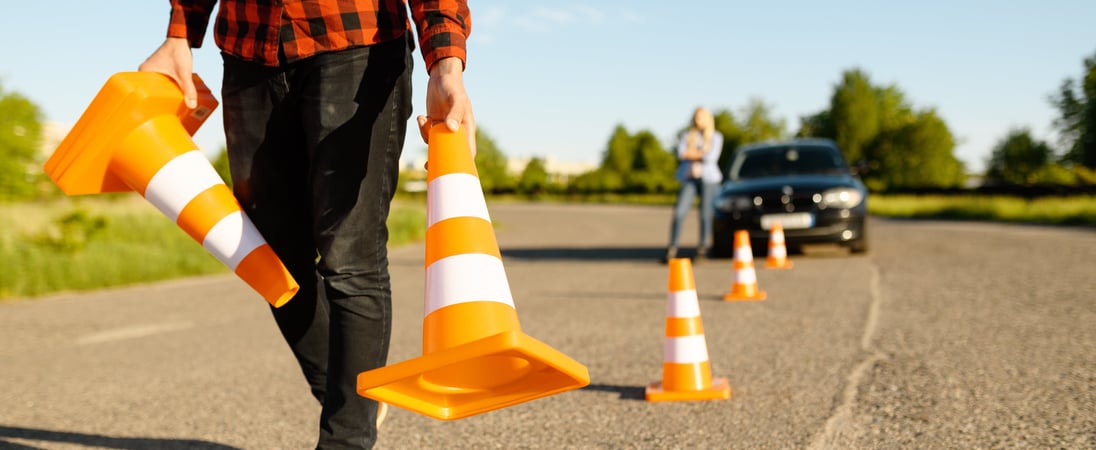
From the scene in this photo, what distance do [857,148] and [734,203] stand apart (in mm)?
58373

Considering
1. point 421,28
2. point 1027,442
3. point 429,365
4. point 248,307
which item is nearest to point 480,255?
point 429,365

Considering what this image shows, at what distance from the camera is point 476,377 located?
6.67 ft

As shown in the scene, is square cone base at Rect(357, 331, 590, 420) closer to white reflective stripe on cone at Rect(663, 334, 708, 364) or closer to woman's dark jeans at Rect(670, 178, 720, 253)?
white reflective stripe on cone at Rect(663, 334, 708, 364)

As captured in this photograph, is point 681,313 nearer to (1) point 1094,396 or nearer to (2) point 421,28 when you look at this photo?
(1) point 1094,396

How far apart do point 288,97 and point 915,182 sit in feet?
194

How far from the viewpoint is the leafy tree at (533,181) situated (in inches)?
3314

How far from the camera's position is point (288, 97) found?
8.23 ft

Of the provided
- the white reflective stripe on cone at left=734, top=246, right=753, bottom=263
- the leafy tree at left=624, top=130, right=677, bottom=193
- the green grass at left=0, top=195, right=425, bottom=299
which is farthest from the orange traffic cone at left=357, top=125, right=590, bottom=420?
the leafy tree at left=624, top=130, right=677, bottom=193

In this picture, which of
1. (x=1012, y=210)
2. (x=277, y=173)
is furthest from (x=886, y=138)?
(x=277, y=173)

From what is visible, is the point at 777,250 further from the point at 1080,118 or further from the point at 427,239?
the point at 1080,118

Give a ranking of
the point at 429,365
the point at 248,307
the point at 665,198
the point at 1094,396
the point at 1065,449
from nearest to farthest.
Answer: the point at 429,365 → the point at 1065,449 → the point at 1094,396 → the point at 248,307 → the point at 665,198

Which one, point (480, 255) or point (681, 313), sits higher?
point (480, 255)

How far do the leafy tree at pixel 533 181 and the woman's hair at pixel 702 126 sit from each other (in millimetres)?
72167

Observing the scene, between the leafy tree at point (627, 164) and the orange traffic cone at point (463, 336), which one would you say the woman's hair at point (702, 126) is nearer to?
the orange traffic cone at point (463, 336)
